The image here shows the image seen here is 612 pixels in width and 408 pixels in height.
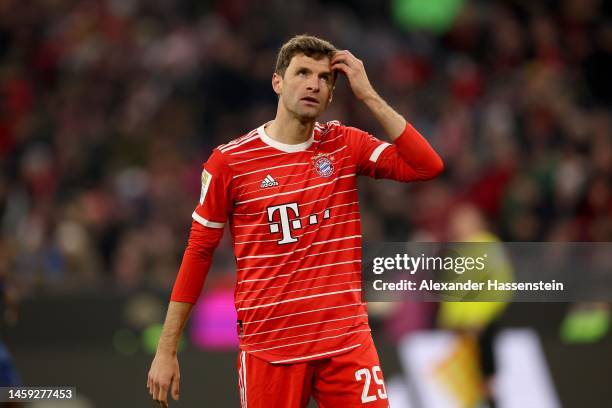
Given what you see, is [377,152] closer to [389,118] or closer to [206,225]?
[389,118]

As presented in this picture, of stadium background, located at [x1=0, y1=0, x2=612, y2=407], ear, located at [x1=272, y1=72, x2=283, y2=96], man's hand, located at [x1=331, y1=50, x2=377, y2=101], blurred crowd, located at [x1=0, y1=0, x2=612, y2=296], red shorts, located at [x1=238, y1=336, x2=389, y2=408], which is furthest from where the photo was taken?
blurred crowd, located at [x1=0, y1=0, x2=612, y2=296]

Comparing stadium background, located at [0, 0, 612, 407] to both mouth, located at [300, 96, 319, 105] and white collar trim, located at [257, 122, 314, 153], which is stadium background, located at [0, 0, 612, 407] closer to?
white collar trim, located at [257, 122, 314, 153]

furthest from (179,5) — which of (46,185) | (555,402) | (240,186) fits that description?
(240,186)

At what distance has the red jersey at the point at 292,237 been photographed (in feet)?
16.6

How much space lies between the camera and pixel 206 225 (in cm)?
511

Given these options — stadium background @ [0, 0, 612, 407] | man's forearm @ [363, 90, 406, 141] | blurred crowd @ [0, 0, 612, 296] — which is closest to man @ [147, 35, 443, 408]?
man's forearm @ [363, 90, 406, 141]

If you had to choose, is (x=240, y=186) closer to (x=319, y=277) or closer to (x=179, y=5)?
(x=319, y=277)

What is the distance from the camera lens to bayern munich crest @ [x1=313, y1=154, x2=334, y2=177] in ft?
16.9

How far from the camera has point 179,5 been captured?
12953mm

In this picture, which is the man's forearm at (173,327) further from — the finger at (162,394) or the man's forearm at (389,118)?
the man's forearm at (389,118)

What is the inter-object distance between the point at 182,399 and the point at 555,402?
220 centimetres

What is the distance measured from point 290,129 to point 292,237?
48cm

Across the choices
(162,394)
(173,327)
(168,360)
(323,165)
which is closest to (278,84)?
(323,165)

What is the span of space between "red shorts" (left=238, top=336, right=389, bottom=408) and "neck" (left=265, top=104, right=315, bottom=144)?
94cm
